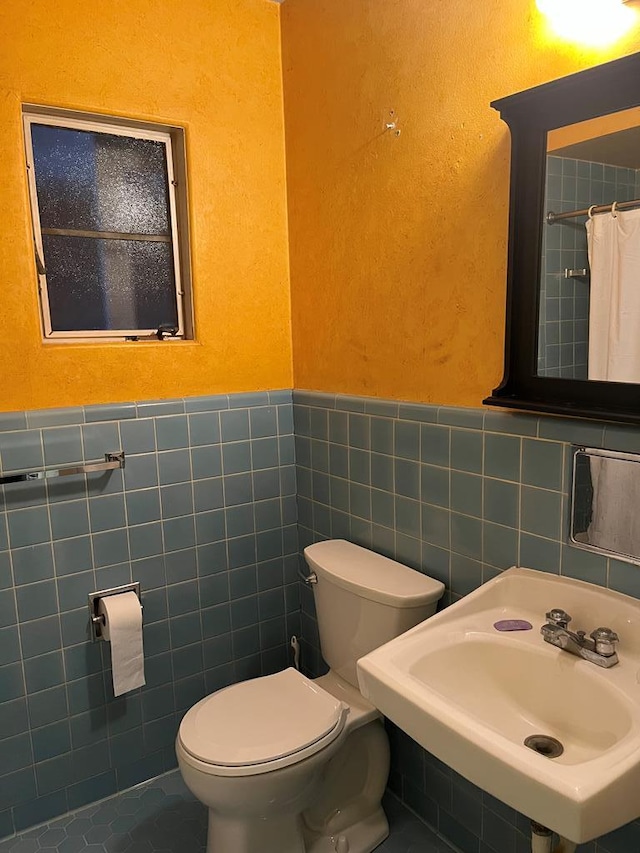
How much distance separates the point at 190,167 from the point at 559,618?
1.66 m

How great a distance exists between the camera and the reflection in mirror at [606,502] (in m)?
1.26

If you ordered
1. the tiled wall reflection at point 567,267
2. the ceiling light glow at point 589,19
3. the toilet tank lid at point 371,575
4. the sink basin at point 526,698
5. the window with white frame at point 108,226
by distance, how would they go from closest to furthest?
1. the sink basin at point 526,698
2. the ceiling light glow at point 589,19
3. the tiled wall reflection at point 567,267
4. the toilet tank lid at point 371,575
5. the window with white frame at point 108,226

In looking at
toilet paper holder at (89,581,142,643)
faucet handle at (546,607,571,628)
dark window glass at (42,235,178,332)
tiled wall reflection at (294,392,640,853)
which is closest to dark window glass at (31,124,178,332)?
dark window glass at (42,235,178,332)

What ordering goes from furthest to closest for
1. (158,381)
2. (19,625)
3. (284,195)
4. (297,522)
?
(297,522)
(284,195)
(158,381)
(19,625)

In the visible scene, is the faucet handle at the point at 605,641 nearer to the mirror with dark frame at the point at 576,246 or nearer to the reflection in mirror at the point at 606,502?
the reflection in mirror at the point at 606,502

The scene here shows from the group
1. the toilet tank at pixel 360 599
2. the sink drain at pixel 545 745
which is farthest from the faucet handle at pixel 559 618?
the toilet tank at pixel 360 599

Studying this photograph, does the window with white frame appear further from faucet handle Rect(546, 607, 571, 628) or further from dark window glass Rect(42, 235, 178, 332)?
faucet handle Rect(546, 607, 571, 628)

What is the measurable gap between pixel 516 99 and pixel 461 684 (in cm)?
123

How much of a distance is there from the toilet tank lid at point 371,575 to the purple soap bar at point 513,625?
0.87 feet

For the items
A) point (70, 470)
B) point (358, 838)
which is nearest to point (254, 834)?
point (358, 838)

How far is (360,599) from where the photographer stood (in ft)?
5.65

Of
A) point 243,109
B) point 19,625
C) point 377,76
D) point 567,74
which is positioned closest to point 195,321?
point 243,109

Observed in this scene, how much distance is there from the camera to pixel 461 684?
4.26ft

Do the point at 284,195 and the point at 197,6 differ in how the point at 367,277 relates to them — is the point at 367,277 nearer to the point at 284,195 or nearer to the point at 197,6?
the point at 284,195
